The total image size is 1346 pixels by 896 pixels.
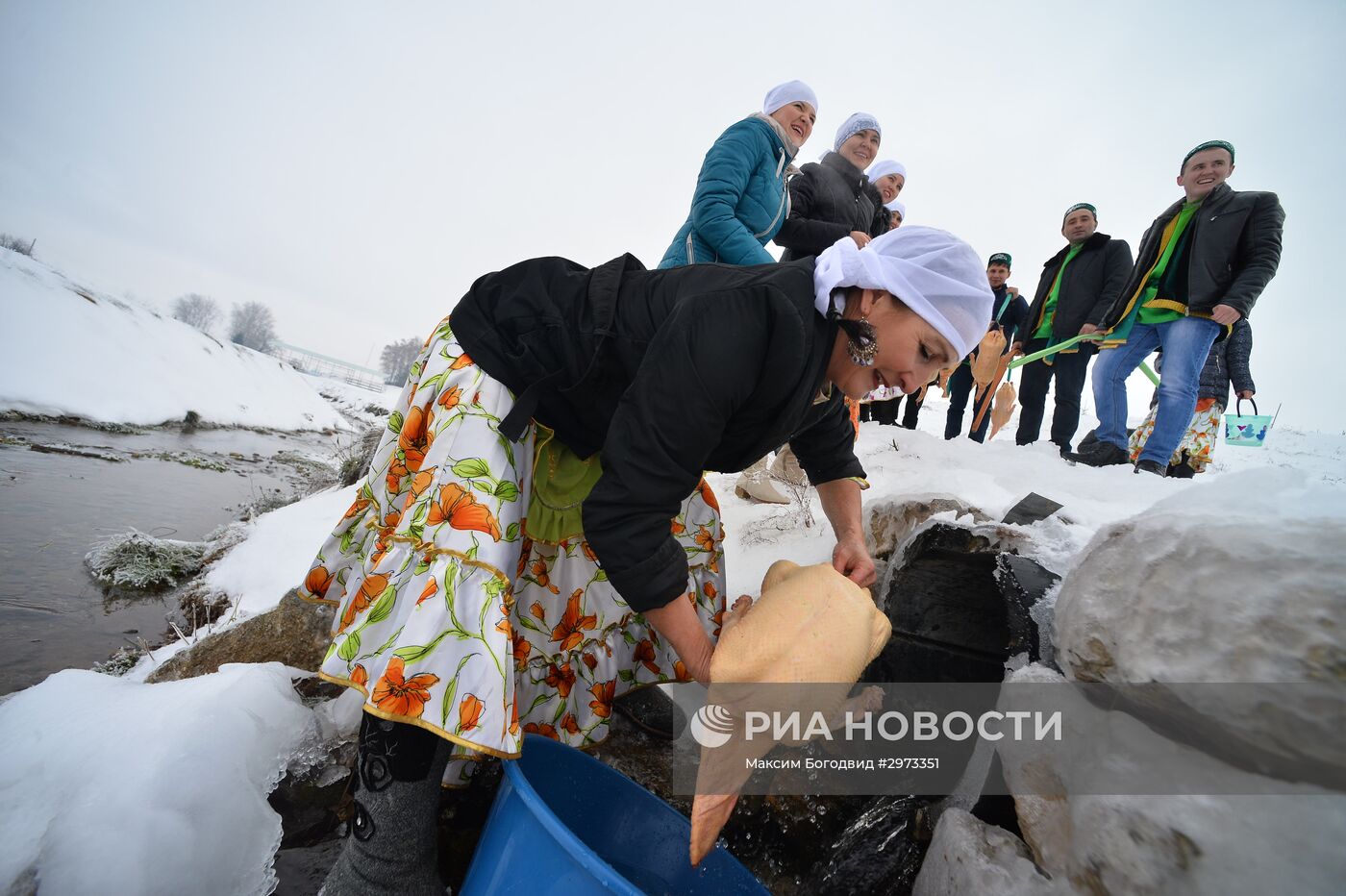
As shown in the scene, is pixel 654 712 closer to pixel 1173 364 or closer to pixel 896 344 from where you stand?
pixel 896 344

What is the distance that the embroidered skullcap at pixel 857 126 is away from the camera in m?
3.31

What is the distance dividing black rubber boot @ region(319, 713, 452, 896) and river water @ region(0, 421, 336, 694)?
1.69 metres

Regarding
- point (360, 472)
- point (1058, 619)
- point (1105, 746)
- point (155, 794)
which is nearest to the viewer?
point (1105, 746)

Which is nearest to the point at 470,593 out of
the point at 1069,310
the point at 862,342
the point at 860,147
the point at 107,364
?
the point at 862,342

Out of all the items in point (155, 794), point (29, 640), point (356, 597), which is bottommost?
point (29, 640)

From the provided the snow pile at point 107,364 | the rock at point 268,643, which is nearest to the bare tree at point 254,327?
the snow pile at point 107,364

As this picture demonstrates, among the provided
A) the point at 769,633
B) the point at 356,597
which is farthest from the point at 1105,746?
the point at 356,597

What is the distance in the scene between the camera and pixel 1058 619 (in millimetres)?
1141

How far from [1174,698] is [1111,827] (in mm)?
209

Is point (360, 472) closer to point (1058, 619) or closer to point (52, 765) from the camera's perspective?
point (52, 765)

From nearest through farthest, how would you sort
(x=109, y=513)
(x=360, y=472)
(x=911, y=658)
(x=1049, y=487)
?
(x=911, y=658)
(x=1049, y=487)
(x=109, y=513)
(x=360, y=472)

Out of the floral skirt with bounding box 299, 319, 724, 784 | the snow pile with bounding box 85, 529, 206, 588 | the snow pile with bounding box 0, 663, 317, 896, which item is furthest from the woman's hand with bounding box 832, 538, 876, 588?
the snow pile with bounding box 85, 529, 206, 588

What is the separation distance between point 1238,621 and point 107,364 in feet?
51.2

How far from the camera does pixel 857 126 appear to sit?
3.35m
